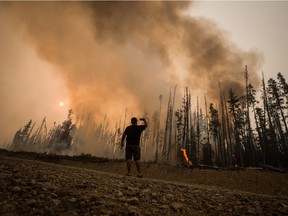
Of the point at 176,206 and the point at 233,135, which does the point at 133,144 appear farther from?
the point at 233,135

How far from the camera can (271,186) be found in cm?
1097

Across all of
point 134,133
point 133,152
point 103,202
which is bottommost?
point 103,202

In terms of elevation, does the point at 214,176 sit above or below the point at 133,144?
below

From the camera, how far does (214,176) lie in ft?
41.0

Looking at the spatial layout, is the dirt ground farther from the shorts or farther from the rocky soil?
the rocky soil

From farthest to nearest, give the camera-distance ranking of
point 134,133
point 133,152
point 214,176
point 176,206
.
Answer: point 214,176 → point 134,133 → point 133,152 → point 176,206

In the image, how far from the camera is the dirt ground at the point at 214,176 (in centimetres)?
1085

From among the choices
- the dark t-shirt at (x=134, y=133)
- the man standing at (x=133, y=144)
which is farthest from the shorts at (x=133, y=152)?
the dark t-shirt at (x=134, y=133)

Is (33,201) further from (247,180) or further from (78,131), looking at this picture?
(78,131)

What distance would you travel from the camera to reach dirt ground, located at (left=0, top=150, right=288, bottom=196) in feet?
35.6

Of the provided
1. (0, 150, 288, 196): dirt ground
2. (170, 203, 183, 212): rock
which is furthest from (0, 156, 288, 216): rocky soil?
(0, 150, 288, 196): dirt ground

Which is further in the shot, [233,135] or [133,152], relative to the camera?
[233,135]

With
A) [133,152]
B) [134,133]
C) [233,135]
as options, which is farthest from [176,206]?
[233,135]

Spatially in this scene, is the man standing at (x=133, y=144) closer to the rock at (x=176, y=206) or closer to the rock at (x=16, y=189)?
the rock at (x=176, y=206)
